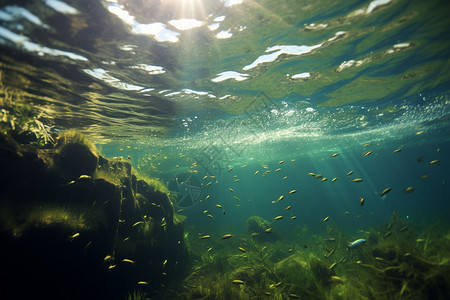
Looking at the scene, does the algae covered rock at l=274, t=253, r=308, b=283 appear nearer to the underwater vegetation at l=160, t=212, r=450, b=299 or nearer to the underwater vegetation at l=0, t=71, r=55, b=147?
the underwater vegetation at l=160, t=212, r=450, b=299

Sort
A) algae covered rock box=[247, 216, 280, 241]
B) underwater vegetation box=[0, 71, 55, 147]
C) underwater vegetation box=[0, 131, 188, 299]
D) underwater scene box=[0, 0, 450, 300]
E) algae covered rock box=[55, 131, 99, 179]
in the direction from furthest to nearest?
1. algae covered rock box=[247, 216, 280, 241]
2. algae covered rock box=[55, 131, 99, 179]
3. underwater vegetation box=[0, 71, 55, 147]
4. underwater scene box=[0, 0, 450, 300]
5. underwater vegetation box=[0, 131, 188, 299]

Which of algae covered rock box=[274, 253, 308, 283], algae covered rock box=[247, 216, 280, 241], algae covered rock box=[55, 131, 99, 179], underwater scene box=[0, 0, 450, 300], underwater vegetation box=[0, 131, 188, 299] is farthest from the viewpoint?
algae covered rock box=[247, 216, 280, 241]

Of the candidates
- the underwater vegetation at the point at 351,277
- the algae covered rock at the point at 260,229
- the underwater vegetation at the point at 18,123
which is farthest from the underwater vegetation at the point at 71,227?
the algae covered rock at the point at 260,229

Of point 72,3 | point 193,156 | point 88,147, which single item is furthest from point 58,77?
point 193,156

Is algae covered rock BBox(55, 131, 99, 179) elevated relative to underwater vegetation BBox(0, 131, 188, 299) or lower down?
elevated

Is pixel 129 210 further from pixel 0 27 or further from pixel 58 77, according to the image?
pixel 0 27

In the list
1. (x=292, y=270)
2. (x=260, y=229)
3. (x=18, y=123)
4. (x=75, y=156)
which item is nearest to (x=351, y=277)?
(x=292, y=270)

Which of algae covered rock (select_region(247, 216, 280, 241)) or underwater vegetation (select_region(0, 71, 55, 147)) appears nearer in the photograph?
underwater vegetation (select_region(0, 71, 55, 147))

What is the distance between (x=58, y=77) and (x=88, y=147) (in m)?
3.92

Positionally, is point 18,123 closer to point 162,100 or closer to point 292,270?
point 162,100

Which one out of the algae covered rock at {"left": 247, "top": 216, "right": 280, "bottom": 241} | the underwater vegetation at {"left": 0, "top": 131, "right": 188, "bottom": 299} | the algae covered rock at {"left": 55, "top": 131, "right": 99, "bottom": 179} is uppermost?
the algae covered rock at {"left": 55, "top": 131, "right": 99, "bottom": 179}

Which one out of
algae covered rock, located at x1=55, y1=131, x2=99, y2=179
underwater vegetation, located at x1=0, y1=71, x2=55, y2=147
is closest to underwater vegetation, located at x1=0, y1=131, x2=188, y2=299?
algae covered rock, located at x1=55, y1=131, x2=99, y2=179

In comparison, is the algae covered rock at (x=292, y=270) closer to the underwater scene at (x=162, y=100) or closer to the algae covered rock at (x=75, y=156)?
the underwater scene at (x=162, y=100)

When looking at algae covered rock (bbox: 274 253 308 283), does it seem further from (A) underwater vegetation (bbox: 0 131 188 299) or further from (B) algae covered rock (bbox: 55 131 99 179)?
(B) algae covered rock (bbox: 55 131 99 179)
